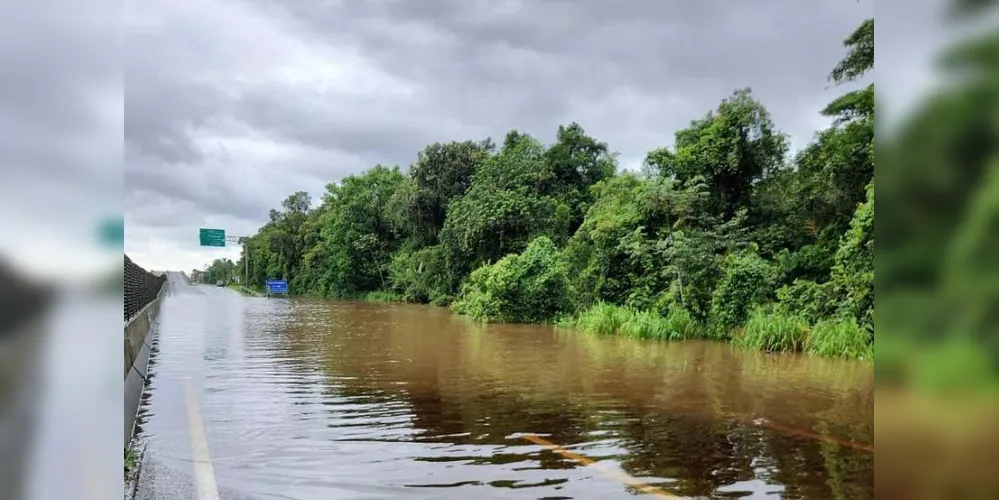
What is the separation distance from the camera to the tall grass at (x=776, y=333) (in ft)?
47.8

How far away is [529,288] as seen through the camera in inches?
902

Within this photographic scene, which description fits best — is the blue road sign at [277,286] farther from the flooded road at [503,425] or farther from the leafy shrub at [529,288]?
the flooded road at [503,425]

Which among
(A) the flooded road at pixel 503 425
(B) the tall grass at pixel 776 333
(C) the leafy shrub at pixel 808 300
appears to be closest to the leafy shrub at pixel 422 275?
(C) the leafy shrub at pixel 808 300

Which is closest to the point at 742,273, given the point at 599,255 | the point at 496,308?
the point at 599,255

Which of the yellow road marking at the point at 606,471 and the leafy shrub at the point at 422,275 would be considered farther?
the leafy shrub at the point at 422,275

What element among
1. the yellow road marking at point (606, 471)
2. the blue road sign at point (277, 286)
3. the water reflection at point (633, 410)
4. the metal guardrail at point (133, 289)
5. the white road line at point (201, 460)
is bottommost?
the water reflection at point (633, 410)

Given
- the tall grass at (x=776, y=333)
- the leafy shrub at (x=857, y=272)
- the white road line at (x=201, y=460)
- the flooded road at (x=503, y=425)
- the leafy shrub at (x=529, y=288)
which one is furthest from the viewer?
the leafy shrub at (x=529, y=288)

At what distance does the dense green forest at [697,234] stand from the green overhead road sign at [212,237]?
642 inches

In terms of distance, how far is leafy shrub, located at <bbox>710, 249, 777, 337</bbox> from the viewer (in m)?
16.4
